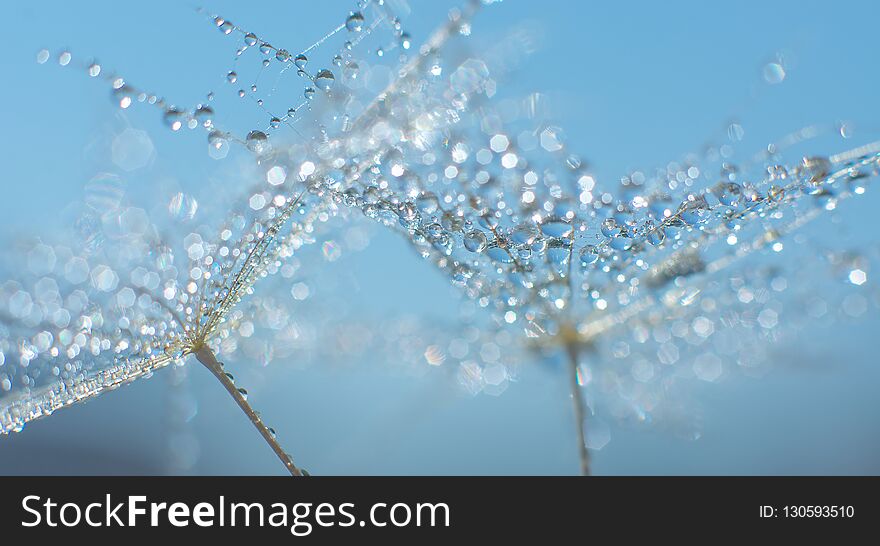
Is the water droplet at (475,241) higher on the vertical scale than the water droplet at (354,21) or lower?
lower

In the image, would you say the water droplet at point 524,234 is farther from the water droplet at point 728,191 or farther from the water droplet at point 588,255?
the water droplet at point 728,191

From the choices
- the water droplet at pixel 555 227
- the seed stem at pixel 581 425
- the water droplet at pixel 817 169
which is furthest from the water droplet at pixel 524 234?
the water droplet at pixel 817 169

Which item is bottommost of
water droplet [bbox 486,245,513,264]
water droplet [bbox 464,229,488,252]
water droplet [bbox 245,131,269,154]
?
water droplet [bbox 486,245,513,264]

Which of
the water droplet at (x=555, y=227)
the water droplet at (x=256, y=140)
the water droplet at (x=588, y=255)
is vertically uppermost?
the water droplet at (x=256, y=140)

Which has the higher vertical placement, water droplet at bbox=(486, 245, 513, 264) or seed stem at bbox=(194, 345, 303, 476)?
water droplet at bbox=(486, 245, 513, 264)

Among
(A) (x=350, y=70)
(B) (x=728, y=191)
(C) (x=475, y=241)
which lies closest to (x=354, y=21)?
(A) (x=350, y=70)

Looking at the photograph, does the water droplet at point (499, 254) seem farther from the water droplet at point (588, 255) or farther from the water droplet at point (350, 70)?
the water droplet at point (350, 70)

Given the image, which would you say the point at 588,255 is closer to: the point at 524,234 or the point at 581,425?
the point at 524,234

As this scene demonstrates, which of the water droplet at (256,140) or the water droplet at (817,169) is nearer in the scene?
the water droplet at (817,169)

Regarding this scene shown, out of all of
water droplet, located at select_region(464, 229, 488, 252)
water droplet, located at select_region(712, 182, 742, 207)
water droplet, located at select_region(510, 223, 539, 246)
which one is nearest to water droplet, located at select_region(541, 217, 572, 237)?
water droplet, located at select_region(510, 223, 539, 246)

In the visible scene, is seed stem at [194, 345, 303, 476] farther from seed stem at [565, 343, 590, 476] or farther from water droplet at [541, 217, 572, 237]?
water droplet at [541, 217, 572, 237]
